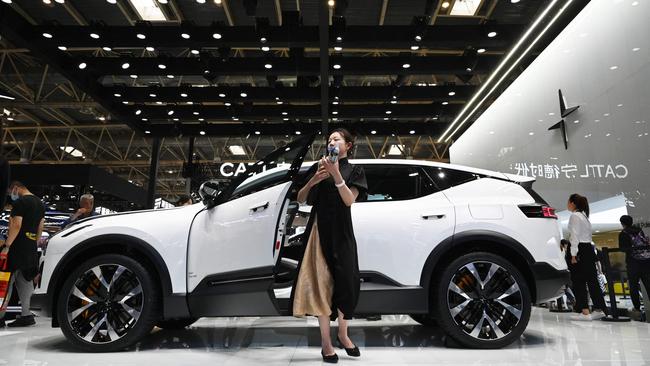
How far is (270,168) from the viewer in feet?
9.74

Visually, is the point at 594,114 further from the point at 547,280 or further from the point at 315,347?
the point at 315,347

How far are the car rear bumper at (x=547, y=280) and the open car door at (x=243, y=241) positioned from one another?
180 centimetres

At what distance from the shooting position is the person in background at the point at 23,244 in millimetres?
4289

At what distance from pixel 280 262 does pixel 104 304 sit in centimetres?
122

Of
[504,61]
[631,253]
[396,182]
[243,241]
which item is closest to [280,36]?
[504,61]

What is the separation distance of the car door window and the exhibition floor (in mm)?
1095

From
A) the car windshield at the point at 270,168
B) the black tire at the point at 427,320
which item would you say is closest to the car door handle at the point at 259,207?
the car windshield at the point at 270,168

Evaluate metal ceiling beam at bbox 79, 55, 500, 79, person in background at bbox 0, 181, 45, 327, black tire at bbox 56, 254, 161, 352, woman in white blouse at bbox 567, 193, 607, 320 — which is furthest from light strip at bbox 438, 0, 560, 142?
person in background at bbox 0, 181, 45, 327

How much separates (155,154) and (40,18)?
4.92m

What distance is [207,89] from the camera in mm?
9359

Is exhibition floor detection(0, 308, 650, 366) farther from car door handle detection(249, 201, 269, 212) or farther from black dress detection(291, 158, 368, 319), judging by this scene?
car door handle detection(249, 201, 269, 212)

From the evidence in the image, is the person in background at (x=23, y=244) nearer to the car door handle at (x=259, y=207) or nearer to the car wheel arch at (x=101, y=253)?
the car wheel arch at (x=101, y=253)

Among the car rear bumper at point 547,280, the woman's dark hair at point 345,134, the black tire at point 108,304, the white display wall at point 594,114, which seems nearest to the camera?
the woman's dark hair at point 345,134

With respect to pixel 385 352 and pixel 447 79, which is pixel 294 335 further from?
pixel 447 79
